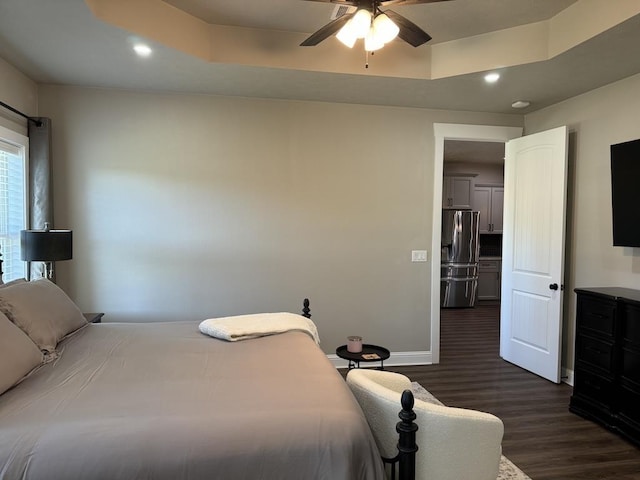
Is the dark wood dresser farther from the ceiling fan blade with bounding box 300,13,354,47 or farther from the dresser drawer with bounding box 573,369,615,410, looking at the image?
the ceiling fan blade with bounding box 300,13,354,47

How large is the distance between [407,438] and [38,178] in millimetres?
3710

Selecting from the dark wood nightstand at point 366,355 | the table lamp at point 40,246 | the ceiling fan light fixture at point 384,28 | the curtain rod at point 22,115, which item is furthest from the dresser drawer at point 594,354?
the curtain rod at point 22,115

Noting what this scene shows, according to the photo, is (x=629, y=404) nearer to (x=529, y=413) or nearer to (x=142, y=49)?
(x=529, y=413)

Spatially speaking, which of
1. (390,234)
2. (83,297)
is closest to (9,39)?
(83,297)

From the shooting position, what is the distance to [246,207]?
4195 millimetres

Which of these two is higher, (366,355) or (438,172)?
(438,172)

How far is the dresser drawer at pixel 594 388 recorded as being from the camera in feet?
10.3

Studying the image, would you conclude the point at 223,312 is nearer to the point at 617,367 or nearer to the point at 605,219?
the point at 617,367

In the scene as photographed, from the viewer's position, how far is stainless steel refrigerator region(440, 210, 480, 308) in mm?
7855

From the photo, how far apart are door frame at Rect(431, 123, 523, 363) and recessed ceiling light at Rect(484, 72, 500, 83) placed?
90cm

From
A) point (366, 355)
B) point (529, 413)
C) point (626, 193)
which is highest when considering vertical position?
point (626, 193)

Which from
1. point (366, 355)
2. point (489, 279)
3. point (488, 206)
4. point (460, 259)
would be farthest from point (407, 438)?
point (488, 206)

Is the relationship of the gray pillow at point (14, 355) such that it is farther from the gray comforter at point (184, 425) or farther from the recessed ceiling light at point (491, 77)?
the recessed ceiling light at point (491, 77)

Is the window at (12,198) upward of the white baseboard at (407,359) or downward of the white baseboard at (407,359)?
upward
